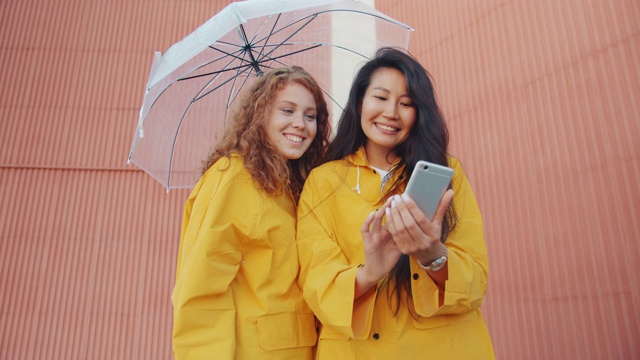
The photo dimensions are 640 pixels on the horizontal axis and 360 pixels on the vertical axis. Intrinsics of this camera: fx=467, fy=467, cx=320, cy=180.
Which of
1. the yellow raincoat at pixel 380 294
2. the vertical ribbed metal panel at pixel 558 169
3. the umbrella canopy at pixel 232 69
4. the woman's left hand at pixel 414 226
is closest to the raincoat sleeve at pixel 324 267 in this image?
the yellow raincoat at pixel 380 294

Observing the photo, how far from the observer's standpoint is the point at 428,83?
2.10m

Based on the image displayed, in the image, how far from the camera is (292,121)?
2.40m

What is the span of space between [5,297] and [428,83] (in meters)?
7.86

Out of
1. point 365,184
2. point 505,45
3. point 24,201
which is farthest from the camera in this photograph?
point 24,201

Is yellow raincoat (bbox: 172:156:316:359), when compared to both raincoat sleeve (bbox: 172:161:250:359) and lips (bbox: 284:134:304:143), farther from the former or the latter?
lips (bbox: 284:134:304:143)

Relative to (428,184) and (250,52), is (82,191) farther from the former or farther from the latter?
(428,184)

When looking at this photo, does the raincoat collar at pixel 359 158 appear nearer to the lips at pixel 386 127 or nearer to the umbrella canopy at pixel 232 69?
the lips at pixel 386 127

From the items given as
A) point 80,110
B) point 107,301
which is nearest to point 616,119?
point 107,301

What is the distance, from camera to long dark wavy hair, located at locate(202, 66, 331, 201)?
2.18m

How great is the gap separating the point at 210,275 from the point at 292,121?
0.93 meters

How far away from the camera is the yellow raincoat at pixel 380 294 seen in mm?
1629

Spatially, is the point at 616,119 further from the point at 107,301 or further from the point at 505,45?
the point at 107,301

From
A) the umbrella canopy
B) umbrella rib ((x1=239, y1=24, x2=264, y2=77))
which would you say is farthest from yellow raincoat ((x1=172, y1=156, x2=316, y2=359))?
umbrella rib ((x1=239, y1=24, x2=264, y2=77))

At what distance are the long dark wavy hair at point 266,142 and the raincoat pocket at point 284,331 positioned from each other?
1.84ft
